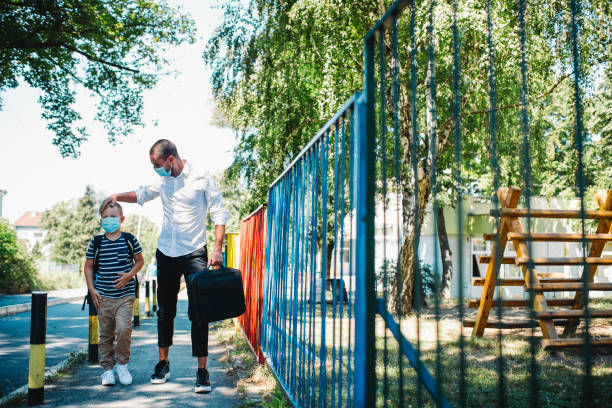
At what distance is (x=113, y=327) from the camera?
4.46 metres

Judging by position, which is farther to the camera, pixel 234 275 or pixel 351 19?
pixel 351 19

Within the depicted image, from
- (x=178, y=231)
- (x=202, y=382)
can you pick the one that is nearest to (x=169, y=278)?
(x=178, y=231)

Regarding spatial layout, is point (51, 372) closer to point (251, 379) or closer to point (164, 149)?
point (251, 379)

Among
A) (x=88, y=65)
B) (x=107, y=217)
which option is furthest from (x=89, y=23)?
(x=107, y=217)

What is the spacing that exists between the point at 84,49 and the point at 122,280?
10.3 metres

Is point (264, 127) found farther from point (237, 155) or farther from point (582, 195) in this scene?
point (582, 195)

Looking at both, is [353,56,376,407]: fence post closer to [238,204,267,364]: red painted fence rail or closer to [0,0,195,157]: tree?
[238,204,267,364]: red painted fence rail

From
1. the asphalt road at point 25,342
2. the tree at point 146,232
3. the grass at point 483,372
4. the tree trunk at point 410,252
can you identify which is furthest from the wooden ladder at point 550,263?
the tree at point 146,232

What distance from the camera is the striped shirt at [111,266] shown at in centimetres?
450

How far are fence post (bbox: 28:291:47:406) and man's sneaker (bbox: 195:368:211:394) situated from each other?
1176 millimetres

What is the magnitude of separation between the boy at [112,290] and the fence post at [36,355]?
0.61 meters

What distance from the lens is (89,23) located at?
11.2 meters

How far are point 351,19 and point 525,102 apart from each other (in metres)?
10.1

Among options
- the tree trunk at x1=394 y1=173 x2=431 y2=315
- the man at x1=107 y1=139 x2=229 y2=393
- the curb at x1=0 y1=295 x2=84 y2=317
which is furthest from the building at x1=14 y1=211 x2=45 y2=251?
the man at x1=107 y1=139 x2=229 y2=393
